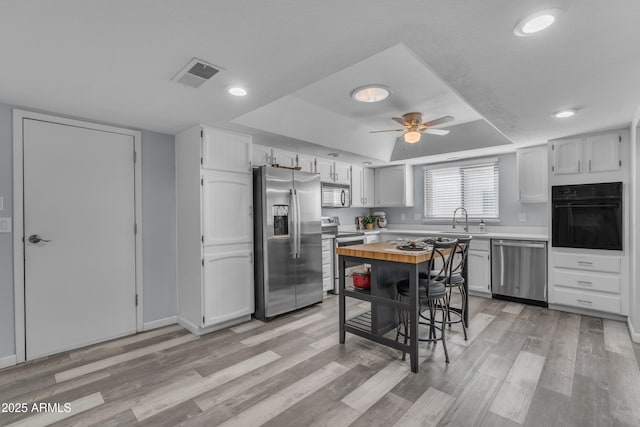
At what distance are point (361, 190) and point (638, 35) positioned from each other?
14.2 feet

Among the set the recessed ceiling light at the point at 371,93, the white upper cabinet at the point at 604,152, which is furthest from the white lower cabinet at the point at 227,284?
the white upper cabinet at the point at 604,152

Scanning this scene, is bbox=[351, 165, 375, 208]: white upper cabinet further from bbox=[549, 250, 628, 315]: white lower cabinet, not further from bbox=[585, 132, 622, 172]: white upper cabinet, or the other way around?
bbox=[585, 132, 622, 172]: white upper cabinet

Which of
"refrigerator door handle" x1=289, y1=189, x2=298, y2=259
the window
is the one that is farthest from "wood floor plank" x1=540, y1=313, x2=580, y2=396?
"refrigerator door handle" x1=289, y1=189, x2=298, y2=259

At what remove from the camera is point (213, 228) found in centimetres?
337

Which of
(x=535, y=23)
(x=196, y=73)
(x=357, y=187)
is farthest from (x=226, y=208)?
(x=535, y=23)

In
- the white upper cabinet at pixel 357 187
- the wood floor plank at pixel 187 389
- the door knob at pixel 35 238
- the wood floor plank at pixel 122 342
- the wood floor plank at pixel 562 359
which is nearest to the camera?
the wood floor plank at pixel 187 389

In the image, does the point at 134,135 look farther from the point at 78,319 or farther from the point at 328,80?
the point at 328,80

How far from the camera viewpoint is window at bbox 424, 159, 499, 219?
5074 mm

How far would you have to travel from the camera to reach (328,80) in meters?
2.94

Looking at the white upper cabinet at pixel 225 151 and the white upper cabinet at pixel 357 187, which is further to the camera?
the white upper cabinet at pixel 357 187

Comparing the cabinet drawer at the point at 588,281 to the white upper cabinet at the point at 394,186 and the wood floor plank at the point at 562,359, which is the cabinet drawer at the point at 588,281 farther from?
the white upper cabinet at the point at 394,186

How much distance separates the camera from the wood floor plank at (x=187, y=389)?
2.05 meters

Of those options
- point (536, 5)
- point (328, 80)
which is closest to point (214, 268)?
point (328, 80)

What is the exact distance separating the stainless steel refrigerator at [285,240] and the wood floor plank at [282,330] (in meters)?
0.25
